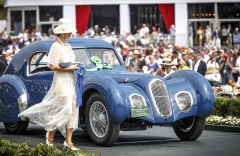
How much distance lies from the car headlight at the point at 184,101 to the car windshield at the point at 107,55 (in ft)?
6.92

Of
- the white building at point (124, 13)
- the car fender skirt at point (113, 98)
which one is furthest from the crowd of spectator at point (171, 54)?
the car fender skirt at point (113, 98)

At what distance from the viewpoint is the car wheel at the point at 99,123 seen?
42.4ft

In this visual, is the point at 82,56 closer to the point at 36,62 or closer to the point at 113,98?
the point at 36,62

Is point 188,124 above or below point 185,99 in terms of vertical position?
below

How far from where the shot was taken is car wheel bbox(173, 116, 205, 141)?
45.7 feet

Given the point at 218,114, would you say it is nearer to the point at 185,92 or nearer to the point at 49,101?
the point at 185,92

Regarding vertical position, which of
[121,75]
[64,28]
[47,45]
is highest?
[64,28]

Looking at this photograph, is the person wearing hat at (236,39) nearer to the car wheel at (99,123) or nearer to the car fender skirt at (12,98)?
the car fender skirt at (12,98)

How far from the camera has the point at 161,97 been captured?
524 inches

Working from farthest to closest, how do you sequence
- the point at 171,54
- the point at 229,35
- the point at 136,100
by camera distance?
the point at 229,35
the point at 171,54
the point at 136,100

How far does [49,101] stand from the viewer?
12.6 m

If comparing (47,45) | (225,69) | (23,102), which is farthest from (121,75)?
(225,69)

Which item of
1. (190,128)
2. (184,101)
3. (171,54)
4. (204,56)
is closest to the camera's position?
(184,101)

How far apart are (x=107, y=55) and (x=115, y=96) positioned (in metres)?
2.79
